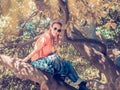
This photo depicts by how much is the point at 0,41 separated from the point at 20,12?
0.57 meters

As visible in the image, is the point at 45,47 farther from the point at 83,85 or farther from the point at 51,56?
the point at 83,85

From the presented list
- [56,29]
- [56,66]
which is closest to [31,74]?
[56,66]

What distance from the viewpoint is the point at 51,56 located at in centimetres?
510

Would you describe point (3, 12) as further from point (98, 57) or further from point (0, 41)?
point (98, 57)

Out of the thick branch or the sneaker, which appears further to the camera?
the sneaker

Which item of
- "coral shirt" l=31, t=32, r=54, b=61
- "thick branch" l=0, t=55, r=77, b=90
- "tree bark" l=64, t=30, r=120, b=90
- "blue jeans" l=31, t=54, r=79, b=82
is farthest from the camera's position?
"tree bark" l=64, t=30, r=120, b=90

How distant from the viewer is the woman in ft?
16.5

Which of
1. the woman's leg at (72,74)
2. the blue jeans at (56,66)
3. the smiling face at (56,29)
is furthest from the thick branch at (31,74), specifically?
the smiling face at (56,29)

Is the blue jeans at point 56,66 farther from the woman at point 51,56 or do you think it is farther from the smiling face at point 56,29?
the smiling face at point 56,29

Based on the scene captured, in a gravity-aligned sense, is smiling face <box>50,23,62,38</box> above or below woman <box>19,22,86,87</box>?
above

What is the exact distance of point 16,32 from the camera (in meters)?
5.34

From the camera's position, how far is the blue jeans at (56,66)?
16.3 ft

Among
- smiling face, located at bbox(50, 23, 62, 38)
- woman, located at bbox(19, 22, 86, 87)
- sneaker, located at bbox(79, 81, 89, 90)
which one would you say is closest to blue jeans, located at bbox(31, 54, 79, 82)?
woman, located at bbox(19, 22, 86, 87)

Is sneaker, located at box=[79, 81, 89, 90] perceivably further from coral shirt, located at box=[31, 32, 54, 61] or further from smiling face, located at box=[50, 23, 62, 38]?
smiling face, located at box=[50, 23, 62, 38]
